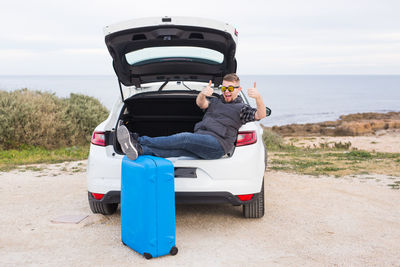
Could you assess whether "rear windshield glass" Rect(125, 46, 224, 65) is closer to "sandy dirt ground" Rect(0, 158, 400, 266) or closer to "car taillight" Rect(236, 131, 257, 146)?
"car taillight" Rect(236, 131, 257, 146)

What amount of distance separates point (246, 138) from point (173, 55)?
4.76 feet

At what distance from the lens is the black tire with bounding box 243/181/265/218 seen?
4770 millimetres

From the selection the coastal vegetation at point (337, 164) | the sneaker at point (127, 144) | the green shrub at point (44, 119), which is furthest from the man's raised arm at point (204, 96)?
the green shrub at point (44, 119)

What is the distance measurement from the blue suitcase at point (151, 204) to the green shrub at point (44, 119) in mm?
9046

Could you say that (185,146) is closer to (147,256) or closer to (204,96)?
(204,96)

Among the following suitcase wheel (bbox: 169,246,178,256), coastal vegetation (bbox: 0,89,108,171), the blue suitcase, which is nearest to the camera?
the blue suitcase

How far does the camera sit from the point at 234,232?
14.7 ft

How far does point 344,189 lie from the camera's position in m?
6.74

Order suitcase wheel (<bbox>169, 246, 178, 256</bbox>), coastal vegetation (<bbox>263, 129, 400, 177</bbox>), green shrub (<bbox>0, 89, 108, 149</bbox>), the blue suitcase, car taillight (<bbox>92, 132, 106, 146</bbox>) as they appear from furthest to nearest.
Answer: green shrub (<bbox>0, 89, 108, 149</bbox>), coastal vegetation (<bbox>263, 129, 400, 177</bbox>), car taillight (<bbox>92, 132, 106, 146</bbox>), suitcase wheel (<bbox>169, 246, 178, 256</bbox>), the blue suitcase

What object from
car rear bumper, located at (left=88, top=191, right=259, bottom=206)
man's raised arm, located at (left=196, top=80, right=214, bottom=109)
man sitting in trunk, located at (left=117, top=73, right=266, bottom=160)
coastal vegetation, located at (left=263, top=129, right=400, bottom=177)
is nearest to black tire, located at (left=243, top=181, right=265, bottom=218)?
car rear bumper, located at (left=88, top=191, right=259, bottom=206)

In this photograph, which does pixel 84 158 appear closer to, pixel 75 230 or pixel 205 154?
pixel 75 230

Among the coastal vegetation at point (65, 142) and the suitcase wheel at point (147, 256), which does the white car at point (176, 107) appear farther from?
the coastal vegetation at point (65, 142)

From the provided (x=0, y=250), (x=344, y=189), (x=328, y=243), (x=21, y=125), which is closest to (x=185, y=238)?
(x=328, y=243)

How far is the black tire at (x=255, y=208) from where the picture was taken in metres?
4.77
